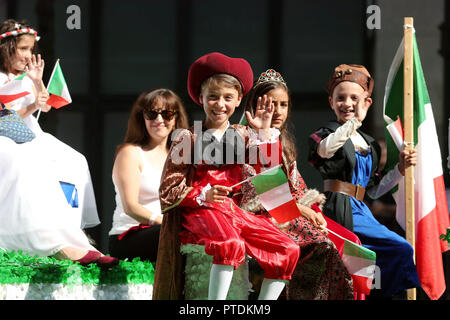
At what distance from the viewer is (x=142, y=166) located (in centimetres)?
547

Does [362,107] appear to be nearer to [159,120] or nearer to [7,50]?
[159,120]

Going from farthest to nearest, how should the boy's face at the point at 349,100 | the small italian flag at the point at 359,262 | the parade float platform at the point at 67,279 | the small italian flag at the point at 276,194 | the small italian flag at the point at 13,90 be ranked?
1. the small italian flag at the point at 13,90
2. the boy's face at the point at 349,100
3. the small italian flag at the point at 359,262
4. the parade float platform at the point at 67,279
5. the small italian flag at the point at 276,194

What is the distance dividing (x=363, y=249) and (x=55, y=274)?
1678 mm

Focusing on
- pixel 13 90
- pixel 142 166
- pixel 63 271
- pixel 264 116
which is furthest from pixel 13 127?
pixel 264 116

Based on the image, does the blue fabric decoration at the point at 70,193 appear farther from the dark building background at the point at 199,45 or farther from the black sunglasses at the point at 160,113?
the dark building background at the point at 199,45

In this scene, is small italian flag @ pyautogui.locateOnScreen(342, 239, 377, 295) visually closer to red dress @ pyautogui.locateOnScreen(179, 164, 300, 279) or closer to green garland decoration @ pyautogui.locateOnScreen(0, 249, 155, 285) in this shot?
red dress @ pyautogui.locateOnScreen(179, 164, 300, 279)

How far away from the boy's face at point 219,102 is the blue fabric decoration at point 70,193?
1.62 m

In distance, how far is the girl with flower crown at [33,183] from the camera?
16.7ft

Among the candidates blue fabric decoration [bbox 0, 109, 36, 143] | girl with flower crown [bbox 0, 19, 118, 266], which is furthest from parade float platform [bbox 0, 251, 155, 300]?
blue fabric decoration [bbox 0, 109, 36, 143]

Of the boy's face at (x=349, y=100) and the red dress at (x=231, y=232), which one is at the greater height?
the boy's face at (x=349, y=100)

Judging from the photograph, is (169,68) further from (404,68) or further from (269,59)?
(404,68)

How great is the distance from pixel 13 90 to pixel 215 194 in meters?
1.85

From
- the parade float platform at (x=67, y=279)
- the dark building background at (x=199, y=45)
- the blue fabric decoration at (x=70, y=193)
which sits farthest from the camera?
the dark building background at (x=199, y=45)

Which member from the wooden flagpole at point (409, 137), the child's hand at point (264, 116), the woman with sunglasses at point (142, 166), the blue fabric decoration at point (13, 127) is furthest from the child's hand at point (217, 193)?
the blue fabric decoration at point (13, 127)
